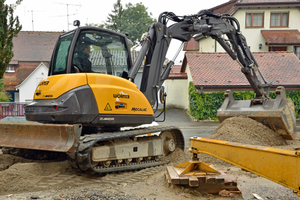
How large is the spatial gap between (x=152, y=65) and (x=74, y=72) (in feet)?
5.93

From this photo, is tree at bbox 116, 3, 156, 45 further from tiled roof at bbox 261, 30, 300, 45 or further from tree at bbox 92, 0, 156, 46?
tiled roof at bbox 261, 30, 300, 45

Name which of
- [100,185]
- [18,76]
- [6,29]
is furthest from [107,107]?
[18,76]

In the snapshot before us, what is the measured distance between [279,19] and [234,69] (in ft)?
31.0

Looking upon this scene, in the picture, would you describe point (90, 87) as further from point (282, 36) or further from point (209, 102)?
point (282, 36)

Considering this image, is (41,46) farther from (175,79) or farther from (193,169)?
(193,169)

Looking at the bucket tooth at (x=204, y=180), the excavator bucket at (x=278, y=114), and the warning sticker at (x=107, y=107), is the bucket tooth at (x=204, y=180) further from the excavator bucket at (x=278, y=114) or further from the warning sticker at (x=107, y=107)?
the excavator bucket at (x=278, y=114)

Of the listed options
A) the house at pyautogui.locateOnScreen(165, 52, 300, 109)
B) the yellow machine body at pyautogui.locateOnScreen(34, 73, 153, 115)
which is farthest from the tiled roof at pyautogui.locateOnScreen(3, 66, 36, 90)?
the yellow machine body at pyautogui.locateOnScreen(34, 73, 153, 115)

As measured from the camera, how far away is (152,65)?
257 inches

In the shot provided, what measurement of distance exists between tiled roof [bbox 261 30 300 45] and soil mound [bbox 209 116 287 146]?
18.6m

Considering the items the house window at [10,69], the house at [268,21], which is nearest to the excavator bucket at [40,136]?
the house at [268,21]

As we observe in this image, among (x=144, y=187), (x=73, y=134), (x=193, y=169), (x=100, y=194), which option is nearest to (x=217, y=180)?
(x=193, y=169)

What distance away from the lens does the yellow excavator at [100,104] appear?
500 cm

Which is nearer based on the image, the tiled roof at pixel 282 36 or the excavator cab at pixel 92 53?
the excavator cab at pixel 92 53

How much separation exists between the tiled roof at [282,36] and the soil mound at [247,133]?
18.6m
